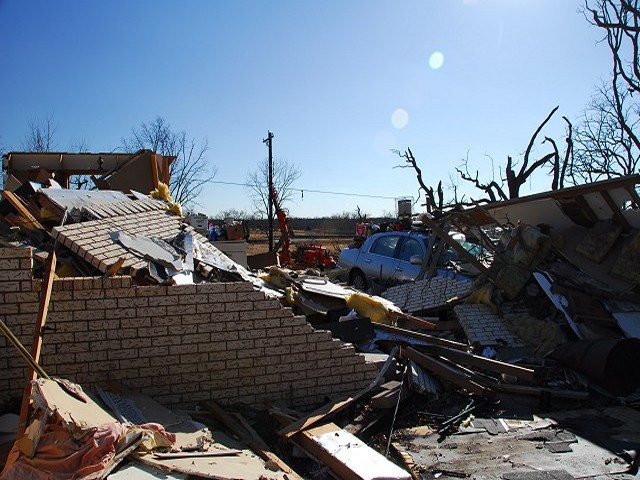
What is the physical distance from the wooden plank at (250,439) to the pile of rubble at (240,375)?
18 mm

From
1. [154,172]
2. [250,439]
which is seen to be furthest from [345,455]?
[154,172]

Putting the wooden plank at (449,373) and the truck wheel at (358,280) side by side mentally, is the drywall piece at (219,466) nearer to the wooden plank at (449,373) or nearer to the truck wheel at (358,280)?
the wooden plank at (449,373)

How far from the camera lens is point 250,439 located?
402 centimetres

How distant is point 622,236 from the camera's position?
7.94 metres

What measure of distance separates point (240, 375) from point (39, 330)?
1.73 meters

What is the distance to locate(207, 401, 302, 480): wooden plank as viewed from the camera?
142 inches

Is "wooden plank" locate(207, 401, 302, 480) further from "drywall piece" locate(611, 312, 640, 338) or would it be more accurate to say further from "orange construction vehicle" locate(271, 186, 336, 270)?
"orange construction vehicle" locate(271, 186, 336, 270)

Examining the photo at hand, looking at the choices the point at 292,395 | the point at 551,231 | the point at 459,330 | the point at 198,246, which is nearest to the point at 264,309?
the point at 292,395

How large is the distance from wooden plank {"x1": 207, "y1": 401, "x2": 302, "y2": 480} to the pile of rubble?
2 centimetres

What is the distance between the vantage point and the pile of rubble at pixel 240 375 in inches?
133

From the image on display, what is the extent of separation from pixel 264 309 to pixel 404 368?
1.73 meters

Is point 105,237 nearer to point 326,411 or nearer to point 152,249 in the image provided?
point 152,249

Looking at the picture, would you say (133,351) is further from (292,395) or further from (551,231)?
(551,231)

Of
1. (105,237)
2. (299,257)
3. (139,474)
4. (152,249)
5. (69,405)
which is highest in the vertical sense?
(105,237)
